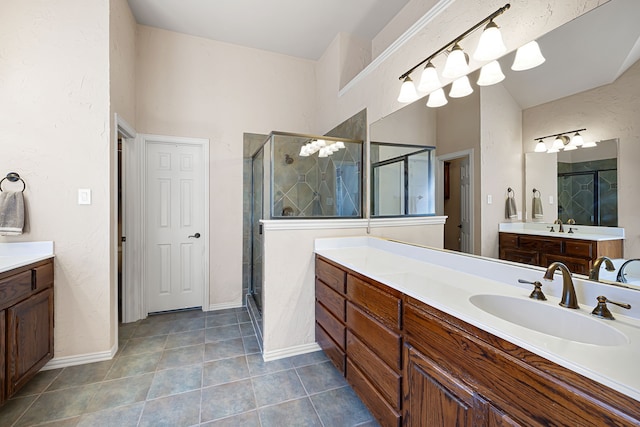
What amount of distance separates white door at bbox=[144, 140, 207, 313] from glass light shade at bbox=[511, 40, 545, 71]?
300 centimetres

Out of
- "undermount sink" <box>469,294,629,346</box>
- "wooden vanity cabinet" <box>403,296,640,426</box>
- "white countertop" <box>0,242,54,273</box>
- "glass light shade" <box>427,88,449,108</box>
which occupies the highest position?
"glass light shade" <box>427,88,449,108</box>

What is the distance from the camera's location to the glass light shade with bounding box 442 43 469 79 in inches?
58.8

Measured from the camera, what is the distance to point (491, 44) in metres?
1.32

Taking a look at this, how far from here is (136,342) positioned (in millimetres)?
2459

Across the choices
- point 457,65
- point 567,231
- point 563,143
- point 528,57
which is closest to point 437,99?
point 457,65

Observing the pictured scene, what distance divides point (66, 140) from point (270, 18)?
2.17 m

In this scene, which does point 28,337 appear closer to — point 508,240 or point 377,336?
point 377,336

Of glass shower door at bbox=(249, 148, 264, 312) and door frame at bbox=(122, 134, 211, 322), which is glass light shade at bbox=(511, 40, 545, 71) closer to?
glass shower door at bbox=(249, 148, 264, 312)

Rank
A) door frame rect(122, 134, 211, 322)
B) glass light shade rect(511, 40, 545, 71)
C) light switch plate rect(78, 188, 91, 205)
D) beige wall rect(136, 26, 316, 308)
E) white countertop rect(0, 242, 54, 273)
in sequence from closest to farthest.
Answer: glass light shade rect(511, 40, 545, 71) → white countertop rect(0, 242, 54, 273) → light switch plate rect(78, 188, 91, 205) → door frame rect(122, 134, 211, 322) → beige wall rect(136, 26, 316, 308)

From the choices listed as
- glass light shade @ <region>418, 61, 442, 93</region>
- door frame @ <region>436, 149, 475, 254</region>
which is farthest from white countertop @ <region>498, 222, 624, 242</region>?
glass light shade @ <region>418, 61, 442, 93</region>

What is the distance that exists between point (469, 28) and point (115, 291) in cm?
317

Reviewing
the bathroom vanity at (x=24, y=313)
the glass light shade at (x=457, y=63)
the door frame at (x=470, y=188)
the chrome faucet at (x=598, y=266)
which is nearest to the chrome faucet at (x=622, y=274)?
the chrome faucet at (x=598, y=266)

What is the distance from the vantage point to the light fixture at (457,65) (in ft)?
4.33

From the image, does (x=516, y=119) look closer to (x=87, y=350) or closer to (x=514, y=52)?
(x=514, y=52)
